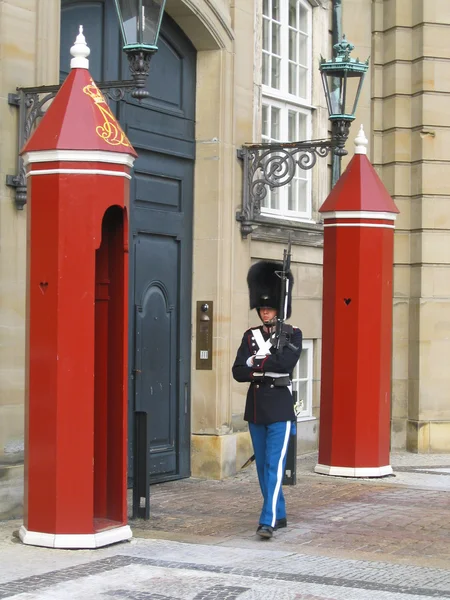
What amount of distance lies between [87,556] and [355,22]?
858cm

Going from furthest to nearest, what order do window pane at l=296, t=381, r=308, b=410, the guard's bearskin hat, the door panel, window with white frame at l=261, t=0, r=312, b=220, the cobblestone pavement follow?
window pane at l=296, t=381, r=308, b=410
window with white frame at l=261, t=0, r=312, b=220
the door panel
the guard's bearskin hat
the cobblestone pavement

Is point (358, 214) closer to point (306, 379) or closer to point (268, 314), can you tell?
point (306, 379)

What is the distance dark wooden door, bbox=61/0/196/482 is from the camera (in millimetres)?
10516

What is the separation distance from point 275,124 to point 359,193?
1.84 meters

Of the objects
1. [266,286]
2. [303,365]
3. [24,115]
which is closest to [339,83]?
[266,286]

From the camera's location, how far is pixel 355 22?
46.5ft

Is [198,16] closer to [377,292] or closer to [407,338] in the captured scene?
[377,292]

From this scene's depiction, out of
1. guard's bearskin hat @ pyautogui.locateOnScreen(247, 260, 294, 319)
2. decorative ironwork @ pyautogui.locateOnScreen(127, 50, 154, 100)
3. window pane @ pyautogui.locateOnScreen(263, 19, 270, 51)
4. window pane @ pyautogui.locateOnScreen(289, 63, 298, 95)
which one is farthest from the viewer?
window pane @ pyautogui.locateOnScreen(289, 63, 298, 95)

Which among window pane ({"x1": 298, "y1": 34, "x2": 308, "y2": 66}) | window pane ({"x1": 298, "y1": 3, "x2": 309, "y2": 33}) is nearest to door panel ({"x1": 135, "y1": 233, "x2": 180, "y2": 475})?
window pane ({"x1": 298, "y1": 34, "x2": 308, "y2": 66})

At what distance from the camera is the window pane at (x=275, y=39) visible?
12773 mm

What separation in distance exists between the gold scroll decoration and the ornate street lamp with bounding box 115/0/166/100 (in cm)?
37

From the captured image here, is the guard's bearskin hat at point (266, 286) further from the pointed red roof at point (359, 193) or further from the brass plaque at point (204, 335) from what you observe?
the pointed red roof at point (359, 193)

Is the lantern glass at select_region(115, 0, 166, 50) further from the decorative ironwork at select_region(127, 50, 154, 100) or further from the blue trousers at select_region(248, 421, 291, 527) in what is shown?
the blue trousers at select_region(248, 421, 291, 527)

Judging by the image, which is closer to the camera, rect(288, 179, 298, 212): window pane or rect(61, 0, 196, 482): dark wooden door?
rect(61, 0, 196, 482): dark wooden door
